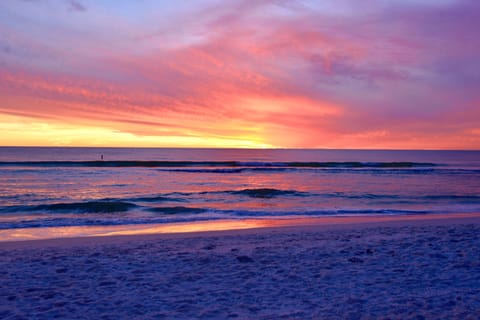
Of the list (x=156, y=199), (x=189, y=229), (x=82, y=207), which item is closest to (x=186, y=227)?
(x=189, y=229)

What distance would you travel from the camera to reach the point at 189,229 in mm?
11523

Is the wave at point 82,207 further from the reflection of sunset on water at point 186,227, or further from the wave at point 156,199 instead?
the reflection of sunset on water at point 186,227

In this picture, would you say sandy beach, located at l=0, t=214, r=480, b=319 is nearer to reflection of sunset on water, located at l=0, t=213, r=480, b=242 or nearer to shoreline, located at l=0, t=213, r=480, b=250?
shoreline, located at l=0, t=213, r=480, b=250

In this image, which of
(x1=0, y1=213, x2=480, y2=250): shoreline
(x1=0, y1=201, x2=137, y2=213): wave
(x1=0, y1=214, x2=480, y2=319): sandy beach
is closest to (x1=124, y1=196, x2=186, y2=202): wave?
(x1=0, y1=201, x2=137, y2=213): wave

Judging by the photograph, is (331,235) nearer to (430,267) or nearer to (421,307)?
(430,267)

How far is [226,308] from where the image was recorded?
470 cm

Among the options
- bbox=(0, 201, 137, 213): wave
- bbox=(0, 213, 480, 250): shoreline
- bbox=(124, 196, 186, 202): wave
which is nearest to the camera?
bbox=(0, 213, 480, 250): shoreline

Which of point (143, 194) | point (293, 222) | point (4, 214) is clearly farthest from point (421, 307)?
point (143, 194)

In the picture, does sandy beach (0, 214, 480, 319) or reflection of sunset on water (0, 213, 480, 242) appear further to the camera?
reflection of sunset on water (0, 213, 480, 242)

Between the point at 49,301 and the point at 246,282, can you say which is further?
the point at 246,282

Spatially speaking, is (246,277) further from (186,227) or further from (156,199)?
(156,199)

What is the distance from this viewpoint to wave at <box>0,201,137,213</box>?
15.1 meters

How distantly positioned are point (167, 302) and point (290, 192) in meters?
17.9

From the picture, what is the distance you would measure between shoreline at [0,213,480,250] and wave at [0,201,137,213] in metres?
3.57
